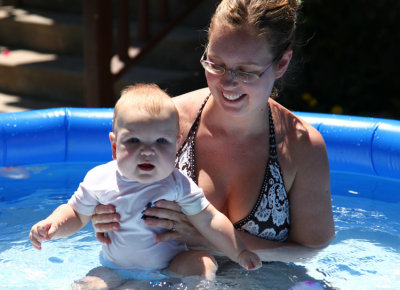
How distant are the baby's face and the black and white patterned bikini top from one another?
17.4 inches

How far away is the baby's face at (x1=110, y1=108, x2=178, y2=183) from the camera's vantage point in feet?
7.84

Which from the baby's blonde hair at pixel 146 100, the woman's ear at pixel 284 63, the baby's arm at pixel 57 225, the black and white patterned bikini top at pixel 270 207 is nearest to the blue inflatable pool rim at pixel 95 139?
the black and white patterned bikini top at pixel 270 207

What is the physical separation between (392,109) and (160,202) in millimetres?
4445

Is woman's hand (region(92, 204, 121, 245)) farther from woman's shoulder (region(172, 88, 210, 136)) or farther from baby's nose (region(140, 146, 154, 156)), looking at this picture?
woman's shoulder (region(172, 88, 210, 136))

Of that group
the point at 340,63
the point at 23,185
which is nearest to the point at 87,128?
the point at 23,185

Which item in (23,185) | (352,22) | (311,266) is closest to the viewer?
(311,266)

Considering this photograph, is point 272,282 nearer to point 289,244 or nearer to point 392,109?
point 289,244

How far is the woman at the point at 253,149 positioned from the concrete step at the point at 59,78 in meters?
3.28

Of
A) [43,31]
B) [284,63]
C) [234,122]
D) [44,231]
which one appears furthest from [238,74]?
[43,31]

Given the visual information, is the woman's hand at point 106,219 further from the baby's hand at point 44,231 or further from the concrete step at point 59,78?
the concrete step at point 59,78

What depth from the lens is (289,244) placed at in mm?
2861

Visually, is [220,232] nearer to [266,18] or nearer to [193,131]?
[193,131]

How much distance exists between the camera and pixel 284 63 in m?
2.70

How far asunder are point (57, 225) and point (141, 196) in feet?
1.07
